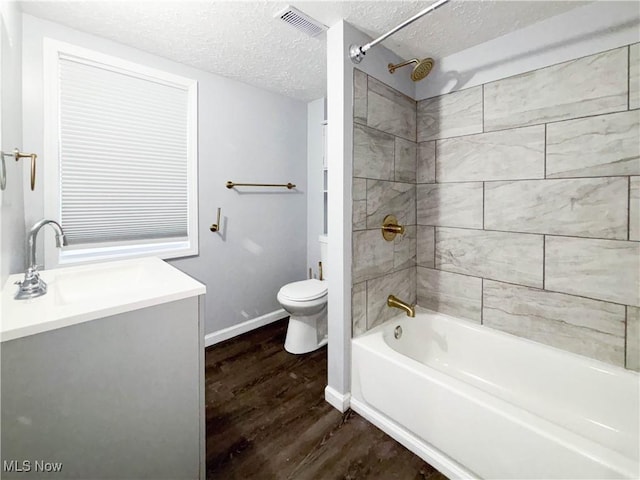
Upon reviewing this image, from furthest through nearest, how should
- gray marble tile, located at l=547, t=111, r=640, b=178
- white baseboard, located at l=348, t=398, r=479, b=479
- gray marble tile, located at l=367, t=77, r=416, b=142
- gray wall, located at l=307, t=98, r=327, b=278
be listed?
1. gray wall, located at l=307, t=98, r=327, b=278
2. gray marble tile, located at l=367, t=77, r=416, b=142
3. gray marble tile, located at l=547, t=111, r=640, b=178
4. white baseboard, located at l=348, t=398, r=479, b=479

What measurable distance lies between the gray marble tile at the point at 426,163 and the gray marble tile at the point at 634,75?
982 mm

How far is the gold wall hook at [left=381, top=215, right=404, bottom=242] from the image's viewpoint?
1895mm

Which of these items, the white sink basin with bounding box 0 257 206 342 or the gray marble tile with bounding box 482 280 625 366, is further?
the gray marble tile with bounding box 482 280 625 366

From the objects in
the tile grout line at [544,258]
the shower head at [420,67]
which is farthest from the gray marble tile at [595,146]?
the shower head at [420,67]

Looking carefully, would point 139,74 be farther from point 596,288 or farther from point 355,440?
point 596,288

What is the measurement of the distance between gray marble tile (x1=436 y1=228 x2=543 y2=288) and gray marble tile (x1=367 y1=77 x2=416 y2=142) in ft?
2.59

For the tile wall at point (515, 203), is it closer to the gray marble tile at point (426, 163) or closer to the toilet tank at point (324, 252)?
the gray marble tile at point (426, 163)

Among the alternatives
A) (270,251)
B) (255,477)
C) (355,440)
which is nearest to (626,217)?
(355,440)

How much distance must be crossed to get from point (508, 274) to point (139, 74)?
2.85 m

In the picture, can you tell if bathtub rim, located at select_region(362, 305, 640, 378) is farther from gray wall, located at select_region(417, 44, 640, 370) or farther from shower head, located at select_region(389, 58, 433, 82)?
shower head, located at select_region(389, 58, 433, 82)

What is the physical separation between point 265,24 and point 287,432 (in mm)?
2320

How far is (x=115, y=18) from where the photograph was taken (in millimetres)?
1657

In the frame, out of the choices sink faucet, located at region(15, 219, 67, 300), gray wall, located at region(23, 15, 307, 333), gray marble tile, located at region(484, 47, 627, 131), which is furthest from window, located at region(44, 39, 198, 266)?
gray marble tile, located at region(484, 47, 627, 131)

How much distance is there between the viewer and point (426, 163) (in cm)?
216
